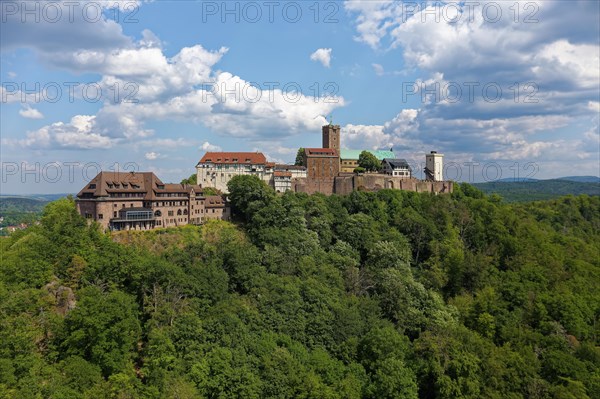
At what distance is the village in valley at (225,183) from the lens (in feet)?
204

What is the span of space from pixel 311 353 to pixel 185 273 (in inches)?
680

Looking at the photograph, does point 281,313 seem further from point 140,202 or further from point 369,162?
point 369,162

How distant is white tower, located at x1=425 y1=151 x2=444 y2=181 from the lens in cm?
10502

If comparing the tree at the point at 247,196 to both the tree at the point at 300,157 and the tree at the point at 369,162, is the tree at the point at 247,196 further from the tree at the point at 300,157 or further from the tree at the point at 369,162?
the tree at the point at 369,162

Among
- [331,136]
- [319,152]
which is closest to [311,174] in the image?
[319,152]

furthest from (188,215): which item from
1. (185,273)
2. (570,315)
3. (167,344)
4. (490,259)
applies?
(570,315)

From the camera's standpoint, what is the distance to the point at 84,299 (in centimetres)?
4328

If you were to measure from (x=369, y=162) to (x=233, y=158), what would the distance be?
32.7 m

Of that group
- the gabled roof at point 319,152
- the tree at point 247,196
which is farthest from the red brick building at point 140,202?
the gabled roof at point 319,152

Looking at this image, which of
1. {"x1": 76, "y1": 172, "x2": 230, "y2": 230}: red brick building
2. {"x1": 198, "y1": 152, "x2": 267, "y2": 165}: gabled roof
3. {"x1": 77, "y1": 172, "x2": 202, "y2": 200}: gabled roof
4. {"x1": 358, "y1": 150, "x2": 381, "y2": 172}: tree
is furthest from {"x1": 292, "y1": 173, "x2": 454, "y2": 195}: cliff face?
{"x1": 77, "y1": 172, "x2": 202, "y2": 200}: gabled roof

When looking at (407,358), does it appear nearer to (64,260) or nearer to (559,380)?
(559,380)

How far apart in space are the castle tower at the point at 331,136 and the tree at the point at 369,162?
22.2ft

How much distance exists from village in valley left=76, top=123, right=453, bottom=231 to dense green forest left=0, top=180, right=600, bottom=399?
3512mm

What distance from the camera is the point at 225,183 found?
88.4 metres
